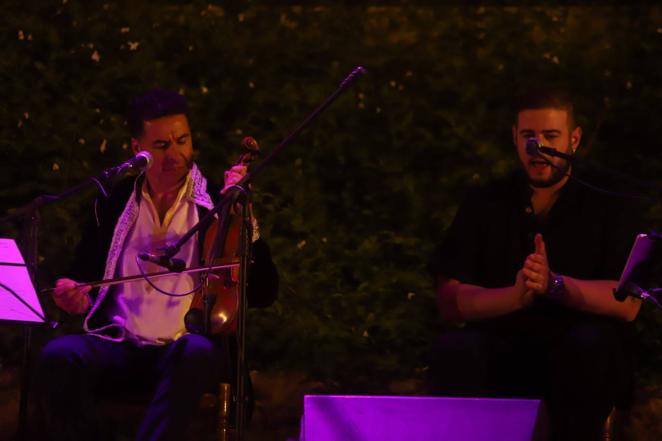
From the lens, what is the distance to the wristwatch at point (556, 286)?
3.28 metres

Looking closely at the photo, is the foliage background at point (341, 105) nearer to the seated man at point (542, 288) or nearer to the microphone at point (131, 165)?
the seated man at point (542, 288)

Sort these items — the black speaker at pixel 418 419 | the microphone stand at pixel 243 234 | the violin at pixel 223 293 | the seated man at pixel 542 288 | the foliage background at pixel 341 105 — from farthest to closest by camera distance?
the foliage background at pixel 341 105, the violin at pixel 223 293, the seated man at pixel 542 288, the microphone stand at pixel 243 234, the black speaker at pixel 418 419

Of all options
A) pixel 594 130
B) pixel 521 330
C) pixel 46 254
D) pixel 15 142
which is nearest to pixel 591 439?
pixel 521 330

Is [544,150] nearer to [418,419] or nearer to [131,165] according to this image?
[418,419]

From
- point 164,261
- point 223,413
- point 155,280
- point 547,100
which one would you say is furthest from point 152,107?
point 547,100

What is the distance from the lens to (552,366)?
11.0 ft

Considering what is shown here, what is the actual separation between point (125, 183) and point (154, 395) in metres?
0.97

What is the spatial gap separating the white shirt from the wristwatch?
51.3 inches

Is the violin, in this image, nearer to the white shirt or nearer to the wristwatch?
the white shirt

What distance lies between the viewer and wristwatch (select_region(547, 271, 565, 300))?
328cm

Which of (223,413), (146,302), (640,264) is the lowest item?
(223,413)

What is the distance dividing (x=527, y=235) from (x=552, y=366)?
539 mm

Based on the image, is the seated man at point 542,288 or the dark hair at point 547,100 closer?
the seated man at point 542,288

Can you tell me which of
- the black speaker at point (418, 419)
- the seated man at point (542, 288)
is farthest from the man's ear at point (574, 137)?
the black speaker at point (418, 419)
